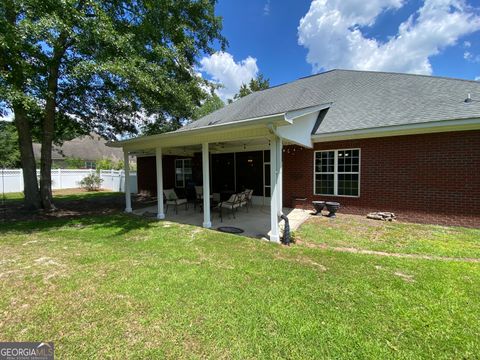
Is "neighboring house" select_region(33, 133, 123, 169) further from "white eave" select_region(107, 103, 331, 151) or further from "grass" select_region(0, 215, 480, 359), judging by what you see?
"grass" select_region(0, 215, 480, 359)

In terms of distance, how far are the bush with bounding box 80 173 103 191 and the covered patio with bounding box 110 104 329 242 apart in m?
10.8

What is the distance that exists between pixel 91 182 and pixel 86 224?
14.3m

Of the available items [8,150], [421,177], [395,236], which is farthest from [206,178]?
[8,150]

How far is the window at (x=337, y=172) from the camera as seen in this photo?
330 inches

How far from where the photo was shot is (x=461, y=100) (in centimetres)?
694

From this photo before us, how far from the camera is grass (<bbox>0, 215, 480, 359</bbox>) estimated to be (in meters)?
2.38

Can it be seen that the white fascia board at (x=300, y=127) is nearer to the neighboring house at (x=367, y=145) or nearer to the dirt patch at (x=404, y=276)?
the neighboring house at (x=367, y=145)

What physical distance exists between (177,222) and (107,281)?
419cm

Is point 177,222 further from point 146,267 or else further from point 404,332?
point 404,332

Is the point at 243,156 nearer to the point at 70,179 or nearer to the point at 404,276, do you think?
the point at 404,276

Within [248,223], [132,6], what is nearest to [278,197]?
[248,223]

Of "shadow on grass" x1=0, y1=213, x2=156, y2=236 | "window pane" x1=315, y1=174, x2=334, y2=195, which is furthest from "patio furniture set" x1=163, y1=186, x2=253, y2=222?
"window pane" x1=315, y1=174, x2=334, y2=195

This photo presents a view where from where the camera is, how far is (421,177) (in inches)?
282

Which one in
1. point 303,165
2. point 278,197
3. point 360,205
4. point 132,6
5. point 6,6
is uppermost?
point 132,6
